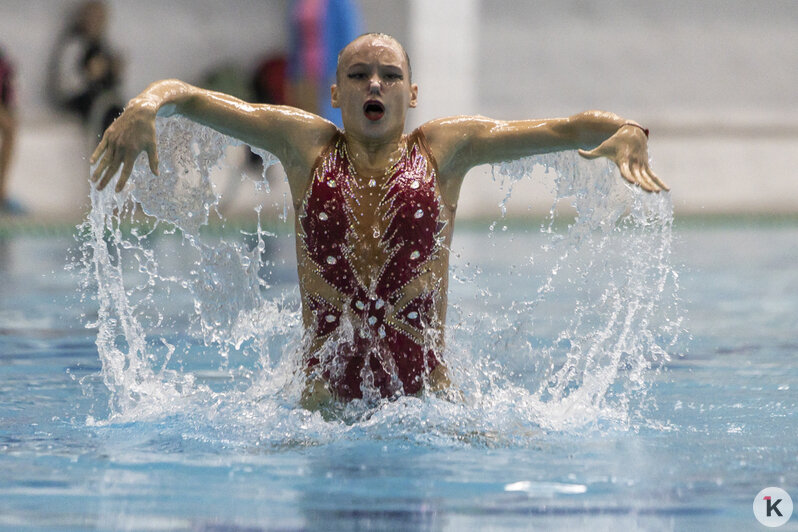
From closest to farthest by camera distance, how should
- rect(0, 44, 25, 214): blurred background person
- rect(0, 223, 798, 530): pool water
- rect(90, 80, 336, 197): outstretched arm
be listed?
rect(0, 223, 798, 530): pool water
rect(90, 80, 336, 197): outstretched arm
rect(0, 44, 25, 214): blurred background person

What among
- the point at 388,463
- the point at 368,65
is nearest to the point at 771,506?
the point at 388,463

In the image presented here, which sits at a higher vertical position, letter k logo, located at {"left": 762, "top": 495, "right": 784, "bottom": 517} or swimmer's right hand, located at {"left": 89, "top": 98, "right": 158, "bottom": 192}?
swimmer's right hand, located at {"left": 89, "top": 98, "right": 158, "bottom": 192}

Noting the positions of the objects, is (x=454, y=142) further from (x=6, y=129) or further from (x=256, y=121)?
(x=6, y=129)

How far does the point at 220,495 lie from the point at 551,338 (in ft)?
8.59

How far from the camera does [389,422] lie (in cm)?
279

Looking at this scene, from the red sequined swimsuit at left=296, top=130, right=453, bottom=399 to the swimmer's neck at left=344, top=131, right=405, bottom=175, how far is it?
0.08ft

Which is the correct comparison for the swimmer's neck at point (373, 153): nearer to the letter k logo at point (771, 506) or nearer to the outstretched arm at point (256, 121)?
the outstretched arm at point (256, 121)

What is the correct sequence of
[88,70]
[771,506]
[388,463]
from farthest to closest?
[88,70], [388,463], [771,506]

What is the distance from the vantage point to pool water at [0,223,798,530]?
2.07m

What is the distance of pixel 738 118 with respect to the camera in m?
12.4

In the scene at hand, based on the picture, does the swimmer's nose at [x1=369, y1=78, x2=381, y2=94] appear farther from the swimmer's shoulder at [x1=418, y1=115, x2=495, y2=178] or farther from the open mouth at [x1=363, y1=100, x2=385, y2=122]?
the swimmer's shoulder at [x1=418, y1=115, x2=495, y2=178]

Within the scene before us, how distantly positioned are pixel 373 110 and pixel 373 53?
5.8 inches

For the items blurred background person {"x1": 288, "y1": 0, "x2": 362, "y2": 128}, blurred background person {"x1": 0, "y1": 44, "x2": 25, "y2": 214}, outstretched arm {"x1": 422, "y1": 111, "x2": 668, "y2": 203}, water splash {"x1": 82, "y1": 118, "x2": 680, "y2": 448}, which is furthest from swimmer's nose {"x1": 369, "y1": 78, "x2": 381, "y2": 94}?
blurred background person {"x1": 0, "y1": 44, "x2": 25, "y2": 214}

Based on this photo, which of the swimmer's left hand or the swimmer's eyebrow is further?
the swimmer's eyebrow
